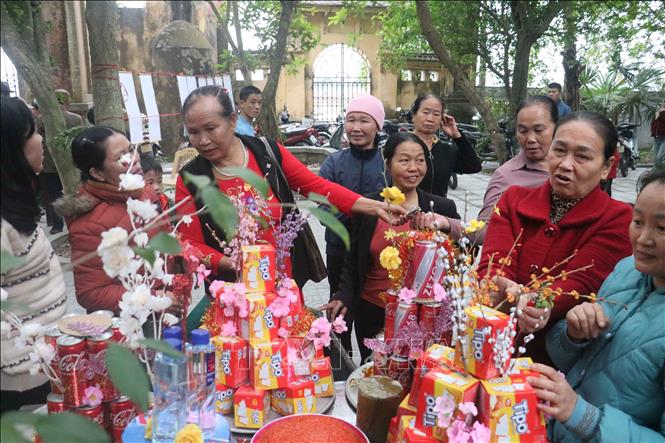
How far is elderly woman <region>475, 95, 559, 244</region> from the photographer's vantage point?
7.26ft

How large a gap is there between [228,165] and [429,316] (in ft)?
3.43

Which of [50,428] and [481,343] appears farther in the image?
[481,343]

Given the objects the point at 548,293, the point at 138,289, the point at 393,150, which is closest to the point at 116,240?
the point at 138,289

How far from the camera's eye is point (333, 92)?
2012 cm

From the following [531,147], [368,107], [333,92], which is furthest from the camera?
[333,92]

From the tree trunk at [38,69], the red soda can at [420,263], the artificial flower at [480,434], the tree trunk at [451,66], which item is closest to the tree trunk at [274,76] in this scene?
the tree trunk at [451,66]

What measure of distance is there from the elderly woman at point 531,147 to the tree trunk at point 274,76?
5.55 metres

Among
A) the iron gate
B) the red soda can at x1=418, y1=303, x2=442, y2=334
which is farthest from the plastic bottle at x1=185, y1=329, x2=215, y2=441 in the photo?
the iron gate

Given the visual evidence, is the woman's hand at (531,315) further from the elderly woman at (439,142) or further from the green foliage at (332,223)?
the elderly woman at (439,142)

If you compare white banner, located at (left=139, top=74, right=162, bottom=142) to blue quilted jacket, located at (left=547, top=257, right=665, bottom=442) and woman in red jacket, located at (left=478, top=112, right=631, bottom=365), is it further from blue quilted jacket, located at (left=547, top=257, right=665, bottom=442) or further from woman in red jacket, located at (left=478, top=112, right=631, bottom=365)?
blue quilted jacket, located at (left=547, top=257, right=665, bottom=442)

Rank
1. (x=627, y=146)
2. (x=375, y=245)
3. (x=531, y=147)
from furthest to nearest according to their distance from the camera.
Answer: (x=627, y=146)
(x=531, y=147)
(x=375, y=245)

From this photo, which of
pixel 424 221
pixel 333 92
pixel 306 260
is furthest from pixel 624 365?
pixel 333 92

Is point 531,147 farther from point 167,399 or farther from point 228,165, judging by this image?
point 167,399

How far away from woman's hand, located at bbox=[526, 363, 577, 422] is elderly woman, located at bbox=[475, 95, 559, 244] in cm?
112
